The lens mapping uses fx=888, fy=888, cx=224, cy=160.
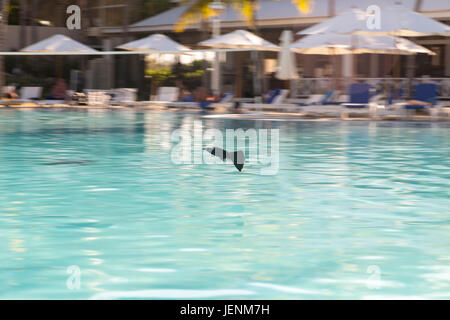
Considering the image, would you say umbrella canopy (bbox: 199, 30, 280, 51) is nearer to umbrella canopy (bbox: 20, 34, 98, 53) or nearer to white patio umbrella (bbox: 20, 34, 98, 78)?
white patio umbrella (bbox: 20, 34, 98, 78)

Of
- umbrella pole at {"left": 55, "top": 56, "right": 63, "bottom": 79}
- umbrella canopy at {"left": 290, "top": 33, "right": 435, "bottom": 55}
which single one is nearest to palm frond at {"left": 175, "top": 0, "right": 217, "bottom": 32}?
umbrella pole at {"left": 55, "top": 56, "right": 63, "bottom": 79}

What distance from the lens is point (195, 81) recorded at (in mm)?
39781

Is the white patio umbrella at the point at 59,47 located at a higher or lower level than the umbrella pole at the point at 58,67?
higher

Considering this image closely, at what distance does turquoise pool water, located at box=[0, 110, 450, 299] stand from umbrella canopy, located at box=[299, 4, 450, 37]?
8715 mm

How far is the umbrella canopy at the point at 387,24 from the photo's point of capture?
23.8 meters

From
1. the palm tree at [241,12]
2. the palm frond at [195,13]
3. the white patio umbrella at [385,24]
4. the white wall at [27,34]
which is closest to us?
the white patio umbrella at [385,24]

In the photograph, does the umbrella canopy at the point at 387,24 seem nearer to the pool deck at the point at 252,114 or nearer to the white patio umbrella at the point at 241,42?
the pool deck at the point at 252,114

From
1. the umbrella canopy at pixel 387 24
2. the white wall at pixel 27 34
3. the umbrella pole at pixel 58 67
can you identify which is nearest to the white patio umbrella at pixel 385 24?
the umbrella canopy at pixel 387 24

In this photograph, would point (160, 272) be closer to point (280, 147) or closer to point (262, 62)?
point (280, 147)

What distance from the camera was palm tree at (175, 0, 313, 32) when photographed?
33.2m

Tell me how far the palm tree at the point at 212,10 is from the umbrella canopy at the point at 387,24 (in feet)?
25.4

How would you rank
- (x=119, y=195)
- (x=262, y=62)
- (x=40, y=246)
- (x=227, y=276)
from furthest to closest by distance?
1. (x=262, y=62)
2. (x=119, y=195)
3. (x=40, y=246)
4. (x=227, y=276)
